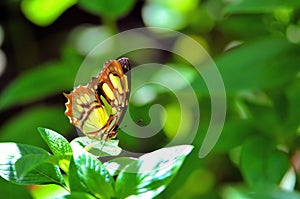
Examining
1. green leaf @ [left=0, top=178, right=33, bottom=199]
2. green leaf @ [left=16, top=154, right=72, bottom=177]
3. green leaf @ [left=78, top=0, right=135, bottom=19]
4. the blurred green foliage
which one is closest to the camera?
green leaf @ [left=16, top=154, right=72, bottom=177]

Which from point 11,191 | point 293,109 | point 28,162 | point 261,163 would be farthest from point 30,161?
point 293,109

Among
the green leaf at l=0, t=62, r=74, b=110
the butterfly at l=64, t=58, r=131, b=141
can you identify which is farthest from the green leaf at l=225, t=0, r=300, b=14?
the green leaf at l=0, t=62, r=74, b=110

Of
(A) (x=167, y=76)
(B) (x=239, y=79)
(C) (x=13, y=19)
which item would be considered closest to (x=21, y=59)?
(C) (x=13, y=19)

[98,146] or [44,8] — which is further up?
[44,8]

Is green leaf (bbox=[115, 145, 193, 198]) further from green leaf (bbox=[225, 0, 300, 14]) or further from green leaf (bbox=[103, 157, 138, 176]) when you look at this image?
green leaf (bbox=[225, 0, 300, 14])

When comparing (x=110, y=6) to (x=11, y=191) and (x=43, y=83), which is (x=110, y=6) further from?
(x=11, y=191)

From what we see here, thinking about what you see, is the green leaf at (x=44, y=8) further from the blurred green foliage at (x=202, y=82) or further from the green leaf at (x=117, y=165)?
the green leaf at (x=117, y=165)

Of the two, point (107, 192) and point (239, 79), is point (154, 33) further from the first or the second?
point (107, 192)
